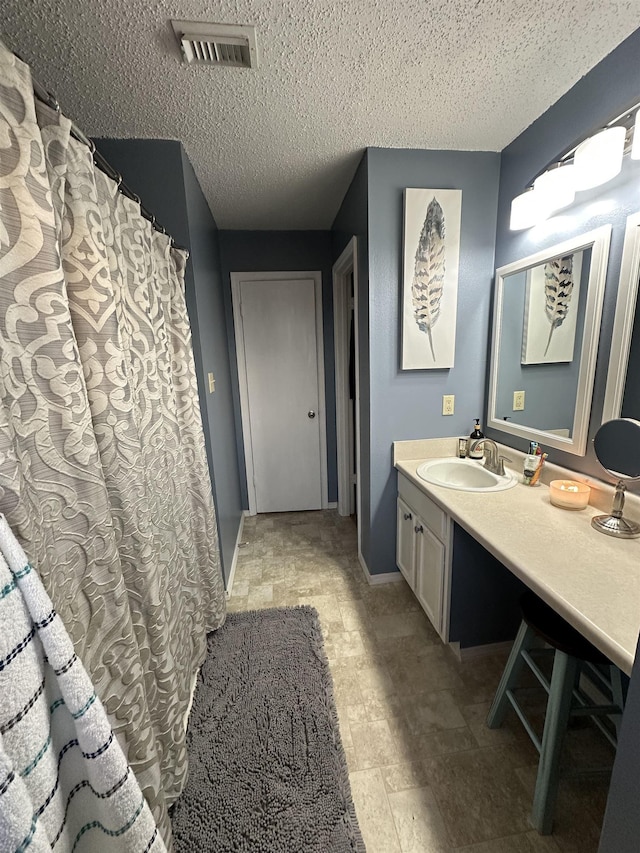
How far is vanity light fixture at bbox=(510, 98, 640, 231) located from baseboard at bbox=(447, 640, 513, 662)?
6.42ft

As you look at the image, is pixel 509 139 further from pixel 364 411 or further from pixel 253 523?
pixel 253 523

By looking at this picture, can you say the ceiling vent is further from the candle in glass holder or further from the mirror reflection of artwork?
the candle in glass holder

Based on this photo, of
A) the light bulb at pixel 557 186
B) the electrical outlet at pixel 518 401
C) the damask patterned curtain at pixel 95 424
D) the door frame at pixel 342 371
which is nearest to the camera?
the damask patterned curtain at pixel 95 424

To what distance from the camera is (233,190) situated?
2.02 m

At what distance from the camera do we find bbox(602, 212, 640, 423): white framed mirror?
1.11 metres

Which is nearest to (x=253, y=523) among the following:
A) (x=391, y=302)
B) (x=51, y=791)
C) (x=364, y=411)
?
(x=364, y=411)

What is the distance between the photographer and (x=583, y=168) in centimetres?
114

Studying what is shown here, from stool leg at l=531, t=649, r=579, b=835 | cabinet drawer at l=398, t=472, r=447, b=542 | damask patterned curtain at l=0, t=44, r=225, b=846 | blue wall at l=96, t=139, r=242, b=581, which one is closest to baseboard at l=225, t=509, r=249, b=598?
blue wall at l=96, t=139, r=242, b=581

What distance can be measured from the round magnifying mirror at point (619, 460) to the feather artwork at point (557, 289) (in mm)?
547

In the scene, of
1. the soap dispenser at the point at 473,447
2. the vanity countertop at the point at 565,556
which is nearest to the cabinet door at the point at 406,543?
the vanity countertop at the point at 565,556

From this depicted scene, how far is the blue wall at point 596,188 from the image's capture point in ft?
3.65

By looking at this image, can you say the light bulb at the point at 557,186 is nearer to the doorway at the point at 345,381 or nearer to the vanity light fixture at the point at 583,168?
the vanity light fixture at the point at 583,168

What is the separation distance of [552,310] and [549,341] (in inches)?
5.2

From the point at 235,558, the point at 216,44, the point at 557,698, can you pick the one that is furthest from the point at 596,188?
the point at 235,558
